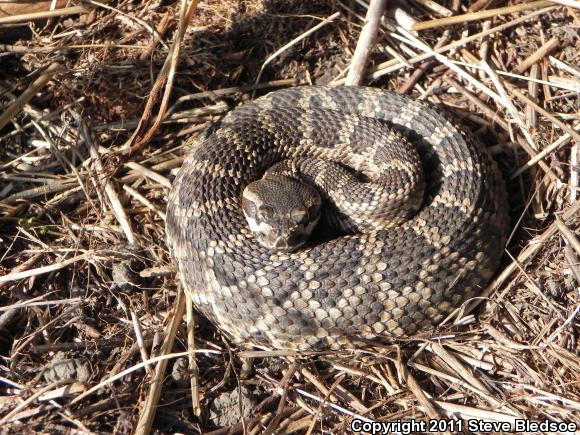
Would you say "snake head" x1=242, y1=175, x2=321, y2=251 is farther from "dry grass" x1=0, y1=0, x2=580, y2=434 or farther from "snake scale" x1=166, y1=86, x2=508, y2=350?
"dry grass" x1=0, y1=0, x2=580, y2=434

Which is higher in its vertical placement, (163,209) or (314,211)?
(314,211)

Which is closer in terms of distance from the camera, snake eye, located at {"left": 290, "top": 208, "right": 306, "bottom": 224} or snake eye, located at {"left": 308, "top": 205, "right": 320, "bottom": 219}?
snake eye, located at {"left": 290, "top": 208, "right": 306, "bottom": 224}

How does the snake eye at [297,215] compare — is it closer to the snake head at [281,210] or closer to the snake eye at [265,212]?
the snake head at [281,210]

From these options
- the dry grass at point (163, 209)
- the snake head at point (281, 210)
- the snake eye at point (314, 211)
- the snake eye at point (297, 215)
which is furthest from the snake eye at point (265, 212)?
the dry grass at point (163, 209)

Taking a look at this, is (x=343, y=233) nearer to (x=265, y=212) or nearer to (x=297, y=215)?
(x=297, y=215)

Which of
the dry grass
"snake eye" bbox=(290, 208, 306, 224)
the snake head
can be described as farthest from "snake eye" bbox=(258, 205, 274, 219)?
the dry grass

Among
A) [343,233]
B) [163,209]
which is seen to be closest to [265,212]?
[343,233]
